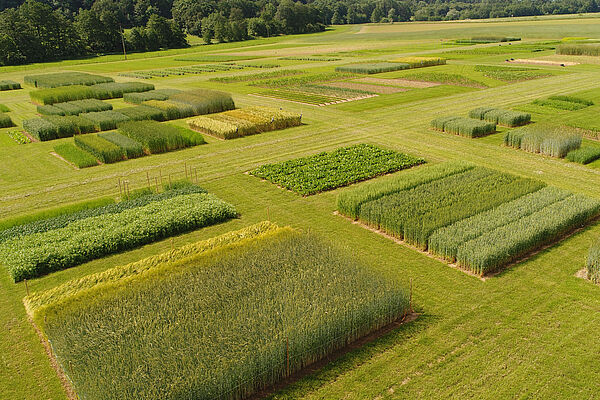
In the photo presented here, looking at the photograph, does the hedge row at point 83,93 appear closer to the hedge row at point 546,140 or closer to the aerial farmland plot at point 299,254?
the aerial farmland plot at point 299,254

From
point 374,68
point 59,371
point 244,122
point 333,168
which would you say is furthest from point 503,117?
point 59,371

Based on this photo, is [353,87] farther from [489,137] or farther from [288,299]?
[288,299]

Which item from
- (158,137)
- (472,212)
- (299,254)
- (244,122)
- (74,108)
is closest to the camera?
(299,254)

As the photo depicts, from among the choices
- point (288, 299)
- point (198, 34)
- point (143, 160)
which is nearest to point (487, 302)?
point (288, 299)

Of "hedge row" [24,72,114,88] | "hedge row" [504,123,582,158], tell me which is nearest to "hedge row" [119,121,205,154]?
"hedge row" [504,123,582,158]

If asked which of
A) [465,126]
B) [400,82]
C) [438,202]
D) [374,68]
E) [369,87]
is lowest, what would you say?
[438,202]

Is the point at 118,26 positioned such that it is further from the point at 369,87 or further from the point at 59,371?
the point at 59,371
